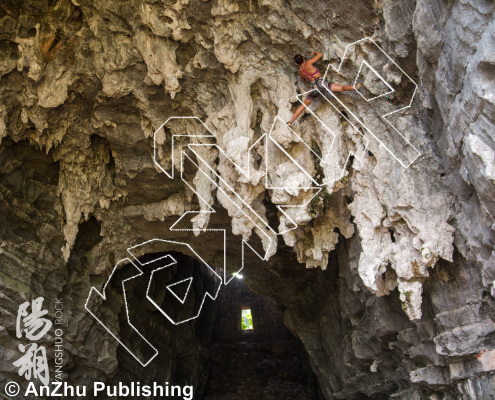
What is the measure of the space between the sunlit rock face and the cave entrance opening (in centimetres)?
864

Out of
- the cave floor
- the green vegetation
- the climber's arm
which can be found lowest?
the cave floor

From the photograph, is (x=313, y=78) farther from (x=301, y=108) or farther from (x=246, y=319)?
(x=246, y=319)

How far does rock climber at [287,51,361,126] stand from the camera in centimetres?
643

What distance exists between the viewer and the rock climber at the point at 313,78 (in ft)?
21.1

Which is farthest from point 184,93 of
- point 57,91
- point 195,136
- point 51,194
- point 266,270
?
point 266,270

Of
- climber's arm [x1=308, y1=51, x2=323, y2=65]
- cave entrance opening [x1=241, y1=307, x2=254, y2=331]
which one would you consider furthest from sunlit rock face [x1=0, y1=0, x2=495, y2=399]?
cave entrance opening [x1=241, y1=307, x2=254, y2=331]

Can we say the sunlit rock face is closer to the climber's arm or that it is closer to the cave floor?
the climber's arm

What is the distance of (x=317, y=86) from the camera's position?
6578 mm

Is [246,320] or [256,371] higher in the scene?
[246,320]

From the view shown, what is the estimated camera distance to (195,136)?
8492 millimetres

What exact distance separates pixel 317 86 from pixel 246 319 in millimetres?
15130

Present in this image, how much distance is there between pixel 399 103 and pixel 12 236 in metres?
7.33

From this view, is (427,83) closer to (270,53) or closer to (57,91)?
(270,53)

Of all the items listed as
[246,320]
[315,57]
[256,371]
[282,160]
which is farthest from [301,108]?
[246,320]
